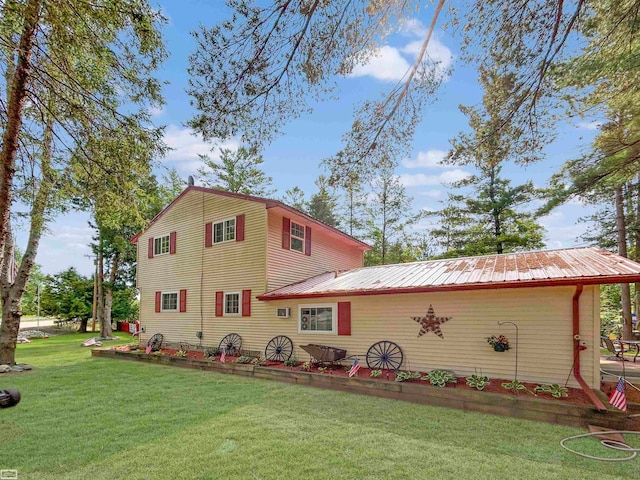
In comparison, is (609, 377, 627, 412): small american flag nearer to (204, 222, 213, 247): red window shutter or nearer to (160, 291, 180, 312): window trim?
(204, 222, 213, 247): red window shutter

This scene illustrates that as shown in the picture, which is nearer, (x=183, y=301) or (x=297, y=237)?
(x=297, y=237)

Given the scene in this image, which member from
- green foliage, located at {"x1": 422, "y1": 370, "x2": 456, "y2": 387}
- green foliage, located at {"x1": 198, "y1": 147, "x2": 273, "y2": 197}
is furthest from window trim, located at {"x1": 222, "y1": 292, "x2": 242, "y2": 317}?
green foliage, located at {"x1": 198, "y1": 147, "x2": 273, "y2": 197}

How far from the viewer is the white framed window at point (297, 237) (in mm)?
11414

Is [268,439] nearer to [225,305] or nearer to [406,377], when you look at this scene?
[406,377]

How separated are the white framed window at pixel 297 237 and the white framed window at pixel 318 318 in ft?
8.75

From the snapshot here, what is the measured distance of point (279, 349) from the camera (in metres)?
9.55

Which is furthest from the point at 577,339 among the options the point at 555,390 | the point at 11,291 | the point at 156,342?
the point at 11,291

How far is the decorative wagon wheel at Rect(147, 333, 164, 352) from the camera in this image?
12.4 metres

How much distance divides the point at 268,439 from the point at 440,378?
3.67 meters

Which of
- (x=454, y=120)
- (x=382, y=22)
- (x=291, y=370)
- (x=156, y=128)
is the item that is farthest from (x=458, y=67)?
(x=291, y=370)

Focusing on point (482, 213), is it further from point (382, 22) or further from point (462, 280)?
point (382, 22)

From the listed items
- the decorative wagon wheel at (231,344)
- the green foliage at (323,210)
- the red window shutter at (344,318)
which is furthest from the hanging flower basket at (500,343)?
the green foliage at (323,210)

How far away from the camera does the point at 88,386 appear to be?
286 inches

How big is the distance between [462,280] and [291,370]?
438 centimetres
